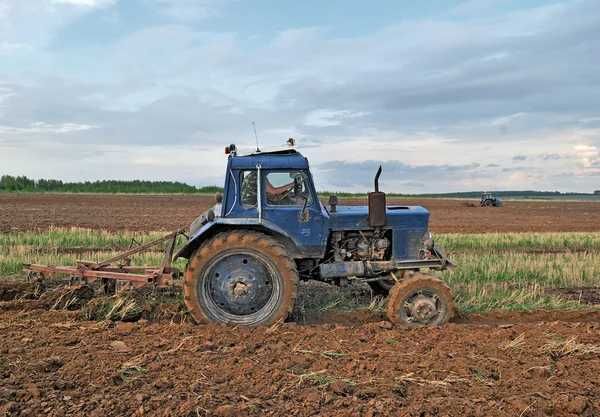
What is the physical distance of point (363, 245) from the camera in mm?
8102

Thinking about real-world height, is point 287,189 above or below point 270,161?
below

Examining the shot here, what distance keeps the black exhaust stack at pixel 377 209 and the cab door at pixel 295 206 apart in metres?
0.71

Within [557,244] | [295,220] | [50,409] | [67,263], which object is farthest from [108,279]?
[557,244]

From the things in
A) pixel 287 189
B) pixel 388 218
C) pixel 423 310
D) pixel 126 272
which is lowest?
pixel 423 310

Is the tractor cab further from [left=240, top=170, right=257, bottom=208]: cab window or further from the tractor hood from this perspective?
the tractor hood

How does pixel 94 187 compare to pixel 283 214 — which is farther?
pixel 94 187

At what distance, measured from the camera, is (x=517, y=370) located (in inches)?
224

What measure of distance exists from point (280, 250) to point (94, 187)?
237ft

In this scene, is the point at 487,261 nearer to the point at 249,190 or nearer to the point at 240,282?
the point at 249,190

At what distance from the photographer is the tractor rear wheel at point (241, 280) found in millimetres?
7258

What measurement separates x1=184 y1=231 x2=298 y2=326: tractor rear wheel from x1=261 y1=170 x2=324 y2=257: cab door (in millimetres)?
318

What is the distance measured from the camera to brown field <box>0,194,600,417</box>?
4.84 metres

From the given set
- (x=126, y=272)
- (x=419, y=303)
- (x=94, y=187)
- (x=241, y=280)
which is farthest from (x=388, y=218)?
(x=94, y=187)

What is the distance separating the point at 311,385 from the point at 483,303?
15.5 feet
